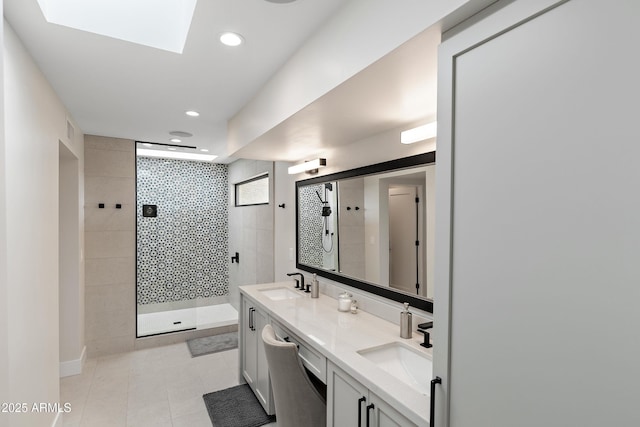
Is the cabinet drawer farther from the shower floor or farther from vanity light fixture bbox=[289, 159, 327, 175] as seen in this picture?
the shower floor

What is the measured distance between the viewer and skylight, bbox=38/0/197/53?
154 centimetres

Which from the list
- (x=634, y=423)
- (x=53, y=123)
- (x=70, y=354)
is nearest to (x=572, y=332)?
(x=634, y=423)

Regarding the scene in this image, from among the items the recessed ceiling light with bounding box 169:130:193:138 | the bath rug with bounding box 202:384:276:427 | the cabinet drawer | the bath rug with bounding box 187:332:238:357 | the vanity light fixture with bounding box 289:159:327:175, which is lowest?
the bath rug with bounding box 187:332:238:357

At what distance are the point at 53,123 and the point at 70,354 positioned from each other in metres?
2.45

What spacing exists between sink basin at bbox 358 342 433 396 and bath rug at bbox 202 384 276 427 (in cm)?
136

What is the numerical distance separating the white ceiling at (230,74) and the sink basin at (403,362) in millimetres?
1290

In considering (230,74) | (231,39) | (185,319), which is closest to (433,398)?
(231,39)

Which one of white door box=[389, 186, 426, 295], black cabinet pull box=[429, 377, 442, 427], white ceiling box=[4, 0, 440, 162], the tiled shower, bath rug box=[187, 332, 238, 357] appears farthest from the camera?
the tiled shower

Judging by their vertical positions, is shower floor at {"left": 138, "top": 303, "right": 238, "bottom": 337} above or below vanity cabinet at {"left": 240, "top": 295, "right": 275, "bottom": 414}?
below

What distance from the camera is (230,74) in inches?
81.4

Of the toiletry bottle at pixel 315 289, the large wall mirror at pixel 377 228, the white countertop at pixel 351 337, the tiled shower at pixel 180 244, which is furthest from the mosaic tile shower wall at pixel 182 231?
the toiletry bottle at pixel 315 289

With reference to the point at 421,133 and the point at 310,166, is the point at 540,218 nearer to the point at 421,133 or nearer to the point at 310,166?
the point at 421,133

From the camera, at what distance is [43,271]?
1983mm

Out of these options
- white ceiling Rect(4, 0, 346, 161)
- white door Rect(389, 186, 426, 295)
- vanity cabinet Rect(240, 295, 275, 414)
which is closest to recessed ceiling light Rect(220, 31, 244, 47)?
white ceiling Rect(4, 0, 346, 161)
